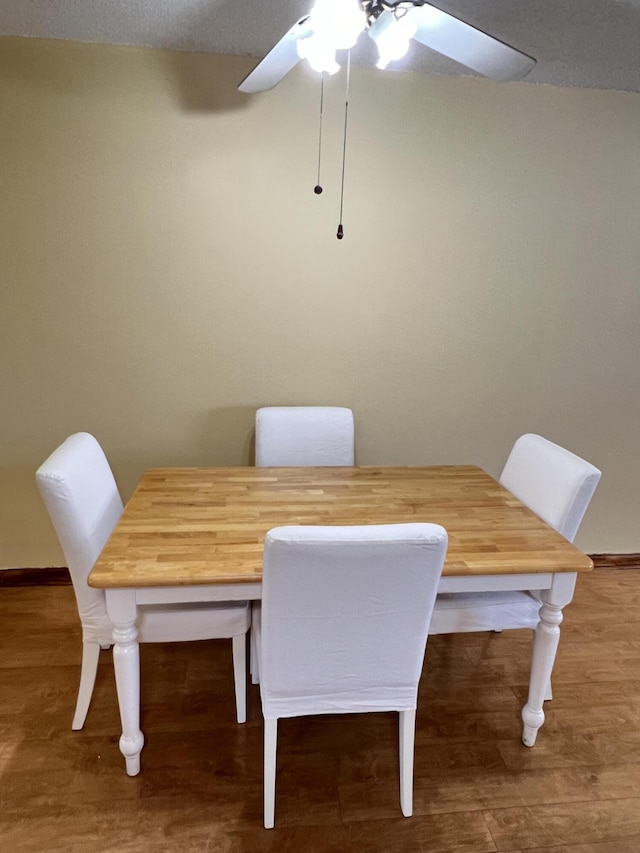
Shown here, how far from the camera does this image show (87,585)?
4.84ft

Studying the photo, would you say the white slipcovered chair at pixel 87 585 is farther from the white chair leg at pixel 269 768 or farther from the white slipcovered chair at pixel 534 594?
the white slipcovered chair at pixel 534 594

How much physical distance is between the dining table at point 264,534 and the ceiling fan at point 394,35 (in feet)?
4.22

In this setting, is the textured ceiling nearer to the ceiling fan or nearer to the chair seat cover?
the ceiling fan

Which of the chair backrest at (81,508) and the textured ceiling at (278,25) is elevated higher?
the textured ceiling at (278,25)

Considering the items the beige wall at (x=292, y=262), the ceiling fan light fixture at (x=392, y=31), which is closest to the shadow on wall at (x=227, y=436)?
the beige wall at (x=292, y=262)

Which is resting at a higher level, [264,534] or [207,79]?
[207,79]

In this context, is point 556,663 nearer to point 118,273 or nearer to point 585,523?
point 585,523

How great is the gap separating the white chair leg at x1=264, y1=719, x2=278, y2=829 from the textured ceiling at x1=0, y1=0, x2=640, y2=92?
224cm

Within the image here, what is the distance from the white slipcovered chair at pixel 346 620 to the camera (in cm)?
111

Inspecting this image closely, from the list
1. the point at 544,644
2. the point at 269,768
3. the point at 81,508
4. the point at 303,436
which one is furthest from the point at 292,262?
the point at 269,768

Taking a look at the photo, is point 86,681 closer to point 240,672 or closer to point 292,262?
point 240,672

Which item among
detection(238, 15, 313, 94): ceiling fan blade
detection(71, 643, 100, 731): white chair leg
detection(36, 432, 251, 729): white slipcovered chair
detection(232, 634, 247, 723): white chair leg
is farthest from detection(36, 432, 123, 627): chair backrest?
detection(238, 15, 313, 94): ceiling fan blade

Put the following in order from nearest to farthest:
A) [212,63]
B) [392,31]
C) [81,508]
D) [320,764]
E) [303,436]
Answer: [392,31] → [81,508] → [320,764] → [212,63] → [303,436]

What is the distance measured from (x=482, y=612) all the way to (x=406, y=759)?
47 centimetres
